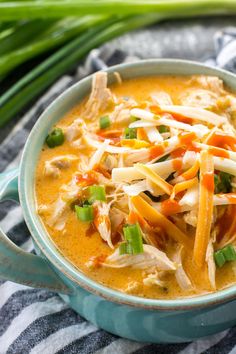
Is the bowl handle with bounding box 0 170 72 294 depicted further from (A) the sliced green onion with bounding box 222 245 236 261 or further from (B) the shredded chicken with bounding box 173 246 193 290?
(A) the sliced green onion with bounding box 222 245 236 261

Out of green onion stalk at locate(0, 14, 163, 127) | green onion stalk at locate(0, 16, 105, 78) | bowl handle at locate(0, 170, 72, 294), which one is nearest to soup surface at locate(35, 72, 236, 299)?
bowl handle at locate(0, 170, 72, 294)

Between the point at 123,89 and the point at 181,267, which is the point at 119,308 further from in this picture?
the point at 123,89

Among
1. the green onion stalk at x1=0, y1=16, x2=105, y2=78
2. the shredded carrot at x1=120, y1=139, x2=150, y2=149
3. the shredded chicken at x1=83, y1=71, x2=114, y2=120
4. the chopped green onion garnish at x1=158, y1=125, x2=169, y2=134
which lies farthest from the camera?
the green onion stalk at x1=0, y1=16, x2=105, y2=78

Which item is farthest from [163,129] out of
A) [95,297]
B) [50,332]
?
[50,332]

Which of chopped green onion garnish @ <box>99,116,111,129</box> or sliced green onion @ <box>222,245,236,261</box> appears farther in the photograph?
chopped green onion garnish @ <box>99,116,111,129</box>

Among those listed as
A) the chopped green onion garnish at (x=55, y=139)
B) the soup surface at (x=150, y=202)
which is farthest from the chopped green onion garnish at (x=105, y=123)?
the chopped green onion garnish at (x=55, y=139)

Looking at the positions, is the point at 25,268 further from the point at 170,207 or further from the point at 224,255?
the point at 224,255

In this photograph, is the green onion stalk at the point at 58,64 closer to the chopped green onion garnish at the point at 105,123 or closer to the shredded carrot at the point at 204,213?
the chopped green onion garnish at the point at 105,123
